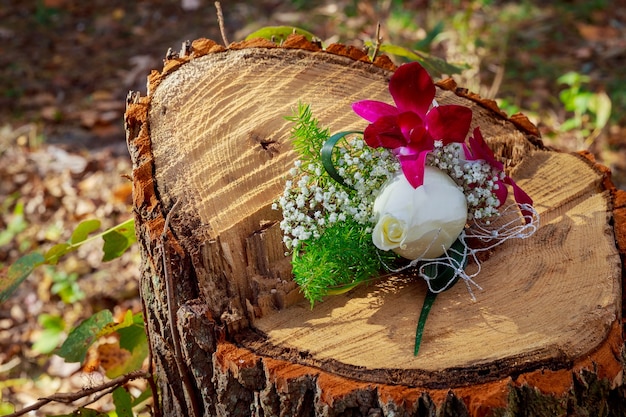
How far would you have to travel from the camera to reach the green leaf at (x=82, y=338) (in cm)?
178

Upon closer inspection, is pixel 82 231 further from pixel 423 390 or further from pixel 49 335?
pixel 423 390

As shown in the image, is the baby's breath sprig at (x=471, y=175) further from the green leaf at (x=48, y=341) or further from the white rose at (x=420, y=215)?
the green leaf at (x=48, y=341)

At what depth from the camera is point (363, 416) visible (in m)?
1.23

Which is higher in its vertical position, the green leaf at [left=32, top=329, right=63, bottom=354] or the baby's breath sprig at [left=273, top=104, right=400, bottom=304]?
the baby's breath sprig at [left=273, top=104, right=400, bottom=304]

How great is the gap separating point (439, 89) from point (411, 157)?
1.78 ft

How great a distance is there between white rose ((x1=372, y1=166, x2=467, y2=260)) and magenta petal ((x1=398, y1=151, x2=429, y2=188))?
26mm

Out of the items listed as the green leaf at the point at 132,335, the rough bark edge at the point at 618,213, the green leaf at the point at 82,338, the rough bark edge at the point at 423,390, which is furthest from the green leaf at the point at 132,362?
the rough bark edge at the point at 618,213

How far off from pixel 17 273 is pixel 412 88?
1162 mm

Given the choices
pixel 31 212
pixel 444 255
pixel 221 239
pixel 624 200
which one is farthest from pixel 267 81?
pixel 31 212

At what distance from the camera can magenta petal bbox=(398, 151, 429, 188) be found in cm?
134

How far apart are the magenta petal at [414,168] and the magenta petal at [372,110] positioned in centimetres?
11

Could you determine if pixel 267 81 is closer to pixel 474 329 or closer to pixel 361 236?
pixel 361 236

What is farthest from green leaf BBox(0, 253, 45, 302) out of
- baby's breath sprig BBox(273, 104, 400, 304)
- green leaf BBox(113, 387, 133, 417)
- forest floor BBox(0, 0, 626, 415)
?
baby's breath sprig BBox(273, 104, 400, 304)

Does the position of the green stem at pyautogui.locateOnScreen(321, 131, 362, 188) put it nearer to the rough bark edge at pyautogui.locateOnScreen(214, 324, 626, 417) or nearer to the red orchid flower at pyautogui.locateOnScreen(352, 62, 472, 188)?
the red orchid flower at pyautogui.locateOnScreen(352, 62, 472, 188)
